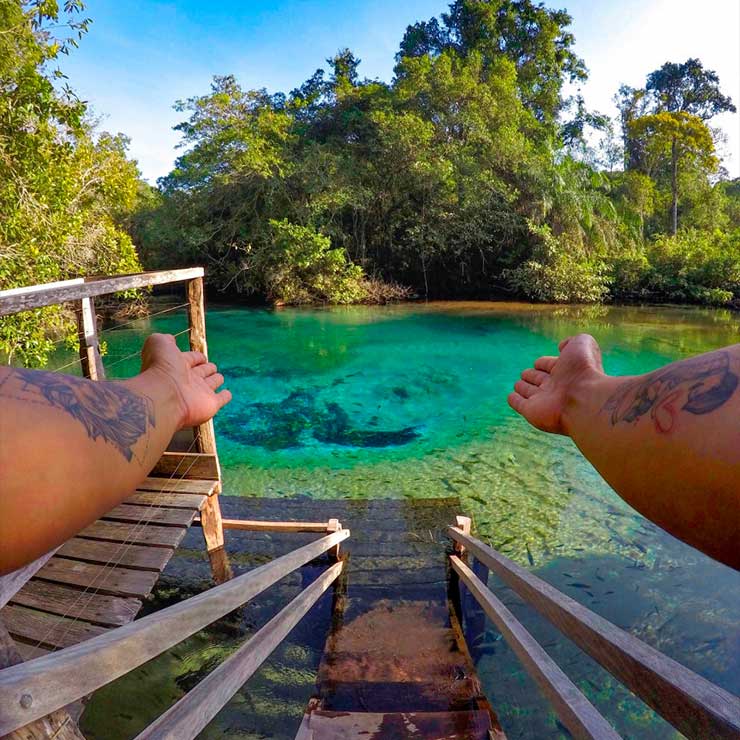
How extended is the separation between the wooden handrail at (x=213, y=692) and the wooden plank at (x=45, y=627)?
2.47ft

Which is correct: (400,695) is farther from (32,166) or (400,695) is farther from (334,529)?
(32,166)

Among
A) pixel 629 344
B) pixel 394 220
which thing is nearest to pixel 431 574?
pixel 629 344

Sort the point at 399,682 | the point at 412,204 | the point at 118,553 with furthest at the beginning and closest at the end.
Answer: the point at 412,204, the point at 118,553, the point at 399,682

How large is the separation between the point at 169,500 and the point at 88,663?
2.41 m

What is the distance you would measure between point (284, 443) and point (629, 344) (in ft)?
30.7

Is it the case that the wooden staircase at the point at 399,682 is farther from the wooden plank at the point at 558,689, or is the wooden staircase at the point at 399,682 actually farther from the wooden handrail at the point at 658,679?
the wooden handrail at the point at 658,679

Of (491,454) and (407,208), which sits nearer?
(491,454)

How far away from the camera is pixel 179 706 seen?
906 millimetres

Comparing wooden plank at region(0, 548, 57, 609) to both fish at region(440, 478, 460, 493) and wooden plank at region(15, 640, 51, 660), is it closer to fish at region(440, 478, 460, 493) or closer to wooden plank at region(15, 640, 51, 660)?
wooden plank at region(15, 640, 51, 660)

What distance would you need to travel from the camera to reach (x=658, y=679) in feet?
2.63

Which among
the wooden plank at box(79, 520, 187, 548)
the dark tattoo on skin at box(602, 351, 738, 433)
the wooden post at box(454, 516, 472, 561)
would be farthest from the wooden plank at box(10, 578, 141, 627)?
the dark tattoo on skin at box(602, 351, 738, 433)

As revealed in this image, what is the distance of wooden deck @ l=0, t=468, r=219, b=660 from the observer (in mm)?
1847

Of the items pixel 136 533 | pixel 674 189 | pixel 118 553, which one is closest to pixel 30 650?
pixel 118 553

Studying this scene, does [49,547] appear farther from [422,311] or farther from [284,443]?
[422,311]
